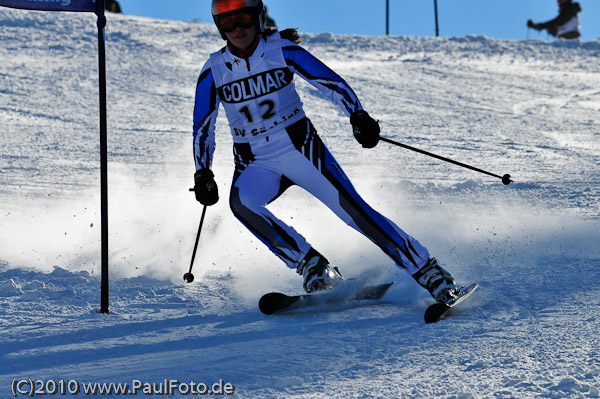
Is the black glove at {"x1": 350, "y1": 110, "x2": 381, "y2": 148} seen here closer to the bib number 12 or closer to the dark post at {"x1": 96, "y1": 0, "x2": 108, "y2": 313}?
the bib number 12

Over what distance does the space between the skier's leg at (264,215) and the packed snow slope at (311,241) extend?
337 millimetres

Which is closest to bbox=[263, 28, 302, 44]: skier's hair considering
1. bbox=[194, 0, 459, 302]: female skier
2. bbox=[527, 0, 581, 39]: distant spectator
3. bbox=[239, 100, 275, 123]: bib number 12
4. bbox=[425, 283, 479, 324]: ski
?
bbox=[194, 0, 459, 302]: female skier

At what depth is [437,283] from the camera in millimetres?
3688

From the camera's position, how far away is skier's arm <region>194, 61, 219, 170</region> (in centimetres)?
395

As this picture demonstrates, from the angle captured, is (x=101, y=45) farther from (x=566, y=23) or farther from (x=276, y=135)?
(x=566, y=23)

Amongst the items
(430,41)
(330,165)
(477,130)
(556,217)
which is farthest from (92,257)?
(430,41)

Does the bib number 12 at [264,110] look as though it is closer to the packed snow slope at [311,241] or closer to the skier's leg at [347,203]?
the skier's leg at [347,203]

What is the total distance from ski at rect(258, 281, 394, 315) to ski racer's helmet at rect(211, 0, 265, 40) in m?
1.34

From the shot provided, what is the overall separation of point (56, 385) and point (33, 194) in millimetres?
4328

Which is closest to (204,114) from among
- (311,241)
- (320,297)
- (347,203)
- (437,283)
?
(347,203)

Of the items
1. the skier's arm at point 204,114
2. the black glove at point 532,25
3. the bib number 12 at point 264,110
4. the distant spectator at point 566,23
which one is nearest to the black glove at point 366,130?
the bib number 12 at point 264,110

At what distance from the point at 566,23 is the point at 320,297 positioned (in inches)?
717

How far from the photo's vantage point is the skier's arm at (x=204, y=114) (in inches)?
155

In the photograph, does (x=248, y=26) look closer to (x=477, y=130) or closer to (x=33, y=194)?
(x=33, y=194)
